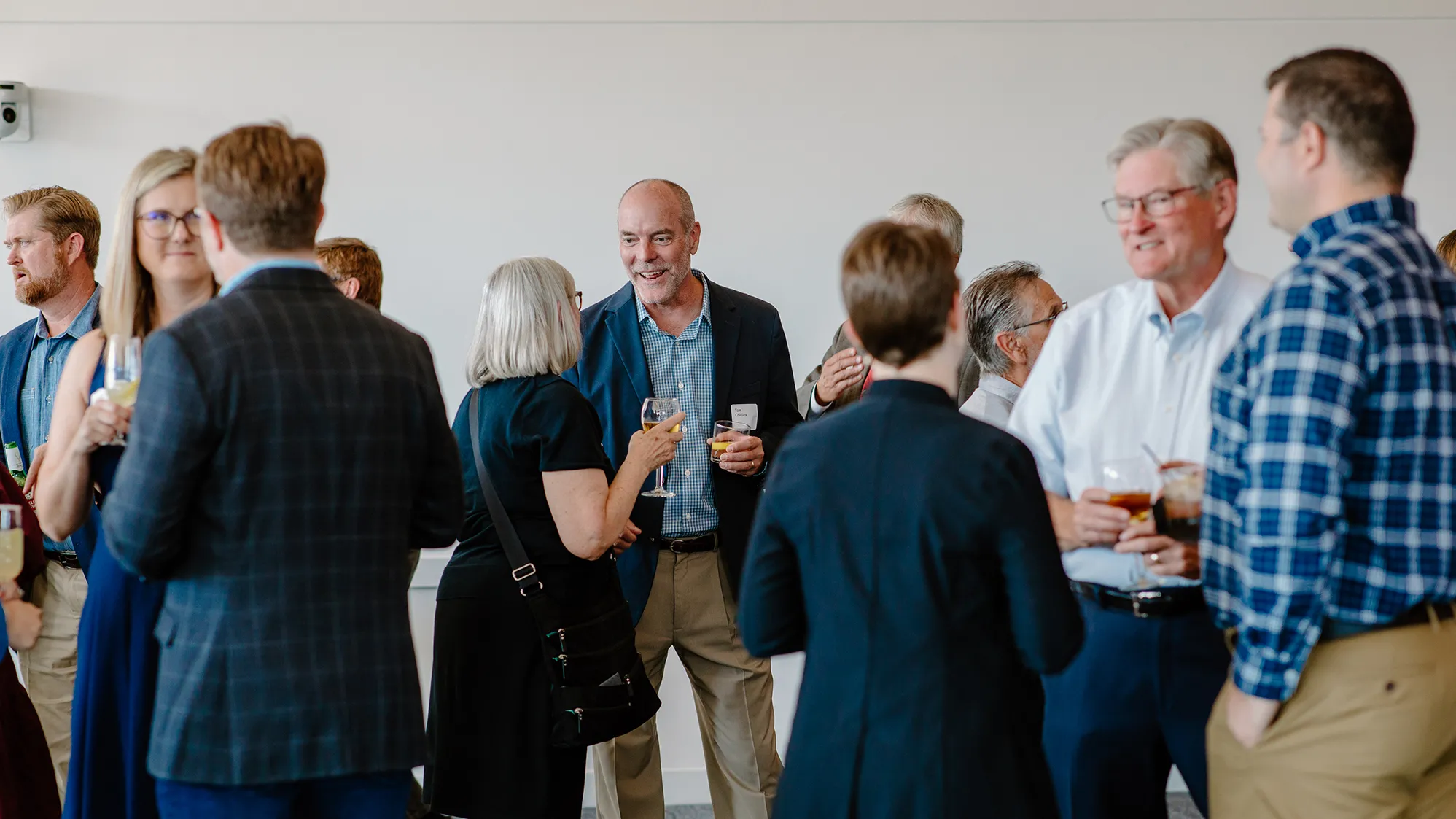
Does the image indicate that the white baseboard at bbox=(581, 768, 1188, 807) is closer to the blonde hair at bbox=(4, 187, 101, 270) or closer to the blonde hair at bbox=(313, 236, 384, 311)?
the blonde hair at bbox=(313, 236, 384, 311)

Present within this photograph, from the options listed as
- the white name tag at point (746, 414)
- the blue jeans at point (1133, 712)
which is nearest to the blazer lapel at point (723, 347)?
the white name tag at point (746, 414)

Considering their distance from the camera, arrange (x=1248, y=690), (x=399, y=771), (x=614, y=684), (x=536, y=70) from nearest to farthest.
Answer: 1. (x=1248, y=690)
2. (x=399, y=771)
3. (x=614, y=684)
4. (x=536, y=70)

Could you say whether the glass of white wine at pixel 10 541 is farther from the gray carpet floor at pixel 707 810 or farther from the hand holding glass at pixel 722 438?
the gray carpet floor at pixel 707 810

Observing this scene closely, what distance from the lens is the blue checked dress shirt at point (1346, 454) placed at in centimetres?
162

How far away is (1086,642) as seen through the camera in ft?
7.35

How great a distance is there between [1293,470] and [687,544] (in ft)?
6.23

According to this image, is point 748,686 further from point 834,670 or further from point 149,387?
point 149,387

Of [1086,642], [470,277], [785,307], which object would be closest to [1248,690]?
[1086,642]

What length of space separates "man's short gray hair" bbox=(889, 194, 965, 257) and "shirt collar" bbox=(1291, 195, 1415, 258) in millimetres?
1858

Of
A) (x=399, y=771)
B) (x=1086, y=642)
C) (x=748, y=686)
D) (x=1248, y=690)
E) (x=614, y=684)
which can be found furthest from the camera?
(x=748, y=686)

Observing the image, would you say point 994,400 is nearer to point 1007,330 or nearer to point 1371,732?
point 1007,330

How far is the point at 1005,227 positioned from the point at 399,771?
291 cm

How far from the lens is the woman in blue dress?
2109mm

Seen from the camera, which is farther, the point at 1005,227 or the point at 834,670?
the point at 1005,227
